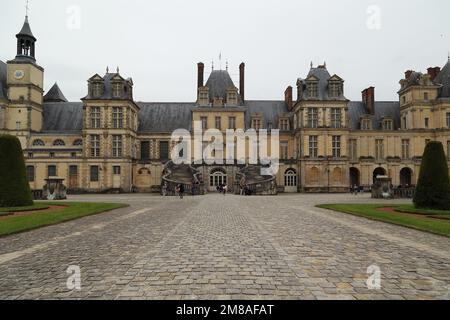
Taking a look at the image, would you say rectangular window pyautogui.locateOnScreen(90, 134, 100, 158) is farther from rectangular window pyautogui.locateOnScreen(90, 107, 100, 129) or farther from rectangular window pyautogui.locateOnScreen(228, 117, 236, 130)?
rectangular window pyautogui.locateOnScreen(228, 117, 236, 130)

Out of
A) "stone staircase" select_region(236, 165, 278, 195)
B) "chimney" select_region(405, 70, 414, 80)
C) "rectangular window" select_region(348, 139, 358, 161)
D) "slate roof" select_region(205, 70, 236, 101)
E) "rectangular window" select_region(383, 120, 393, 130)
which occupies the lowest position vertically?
"stone staircase" select_region(236, 165, 278, 195)

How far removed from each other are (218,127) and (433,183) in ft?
95.6

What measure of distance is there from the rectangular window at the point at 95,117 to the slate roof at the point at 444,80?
44.1 m

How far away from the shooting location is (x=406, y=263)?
704 cm

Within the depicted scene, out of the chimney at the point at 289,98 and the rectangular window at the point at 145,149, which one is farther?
the chimney at the point at 289,98

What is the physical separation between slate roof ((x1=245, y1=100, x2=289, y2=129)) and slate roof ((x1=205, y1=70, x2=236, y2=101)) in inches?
184

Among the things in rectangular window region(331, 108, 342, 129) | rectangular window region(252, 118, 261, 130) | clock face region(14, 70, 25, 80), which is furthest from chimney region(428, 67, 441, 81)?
clock face region(14, 70, 25, 80)

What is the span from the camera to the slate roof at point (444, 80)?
45.0 meters

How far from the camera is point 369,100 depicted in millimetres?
48562

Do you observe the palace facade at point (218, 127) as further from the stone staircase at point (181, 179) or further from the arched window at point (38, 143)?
the stone staircase at point (181, 179)

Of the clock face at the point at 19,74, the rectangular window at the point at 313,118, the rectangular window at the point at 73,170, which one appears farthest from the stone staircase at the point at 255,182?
the clock face at the point at 19,74

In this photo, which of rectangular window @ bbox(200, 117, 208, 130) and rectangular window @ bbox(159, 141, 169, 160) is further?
rectangular window @ bbox(159, 141, 169, 160)

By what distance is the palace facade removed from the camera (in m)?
42.2
